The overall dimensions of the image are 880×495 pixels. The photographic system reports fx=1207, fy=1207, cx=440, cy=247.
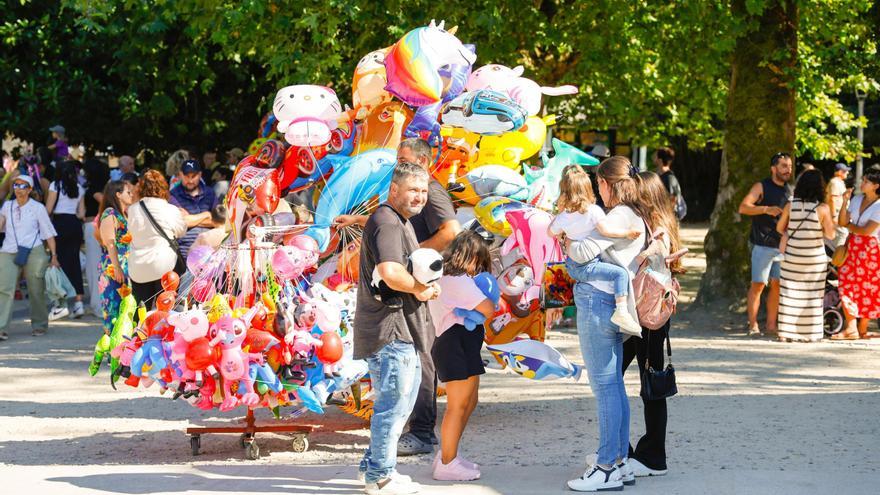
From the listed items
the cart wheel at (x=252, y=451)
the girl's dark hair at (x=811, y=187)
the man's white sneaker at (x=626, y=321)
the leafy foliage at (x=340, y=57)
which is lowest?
the cart wheel at (x=252, y=451)

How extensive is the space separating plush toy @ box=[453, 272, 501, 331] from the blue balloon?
4.36 ft

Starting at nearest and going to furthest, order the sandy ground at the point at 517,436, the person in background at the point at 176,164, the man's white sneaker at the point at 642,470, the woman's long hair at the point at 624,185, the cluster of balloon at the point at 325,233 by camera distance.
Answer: the woman's long hair at the point at 624,185 < the sandy ground at the point at 517,436 < the man's white sneaker at the point at 642,470 < the cluster of balloon at the point at 325,233 < the person in background at the point at 176,164

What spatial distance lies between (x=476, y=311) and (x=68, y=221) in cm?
935

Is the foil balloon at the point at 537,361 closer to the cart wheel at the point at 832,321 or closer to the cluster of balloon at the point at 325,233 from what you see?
the cluster of balloon at the point at 325,233

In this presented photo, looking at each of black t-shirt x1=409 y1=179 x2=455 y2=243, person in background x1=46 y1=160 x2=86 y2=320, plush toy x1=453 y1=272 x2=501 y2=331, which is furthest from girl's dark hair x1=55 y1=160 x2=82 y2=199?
plush toy x1=453 y1=272 x2=501 y2=331

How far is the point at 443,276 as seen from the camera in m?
6.96

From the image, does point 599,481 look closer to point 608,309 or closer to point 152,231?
point 608,309

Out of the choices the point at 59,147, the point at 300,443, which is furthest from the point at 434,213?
the point at 59,147

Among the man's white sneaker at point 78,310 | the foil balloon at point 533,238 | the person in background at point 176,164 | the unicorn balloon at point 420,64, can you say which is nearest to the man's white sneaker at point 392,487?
the foil balloon at point 533,238

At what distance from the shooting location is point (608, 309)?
6531mm

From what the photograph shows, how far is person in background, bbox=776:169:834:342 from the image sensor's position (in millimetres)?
12211

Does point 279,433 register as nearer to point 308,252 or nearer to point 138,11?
point 308,252

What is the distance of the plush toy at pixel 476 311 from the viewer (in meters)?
6.92

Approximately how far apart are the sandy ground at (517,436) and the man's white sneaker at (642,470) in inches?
3.1
